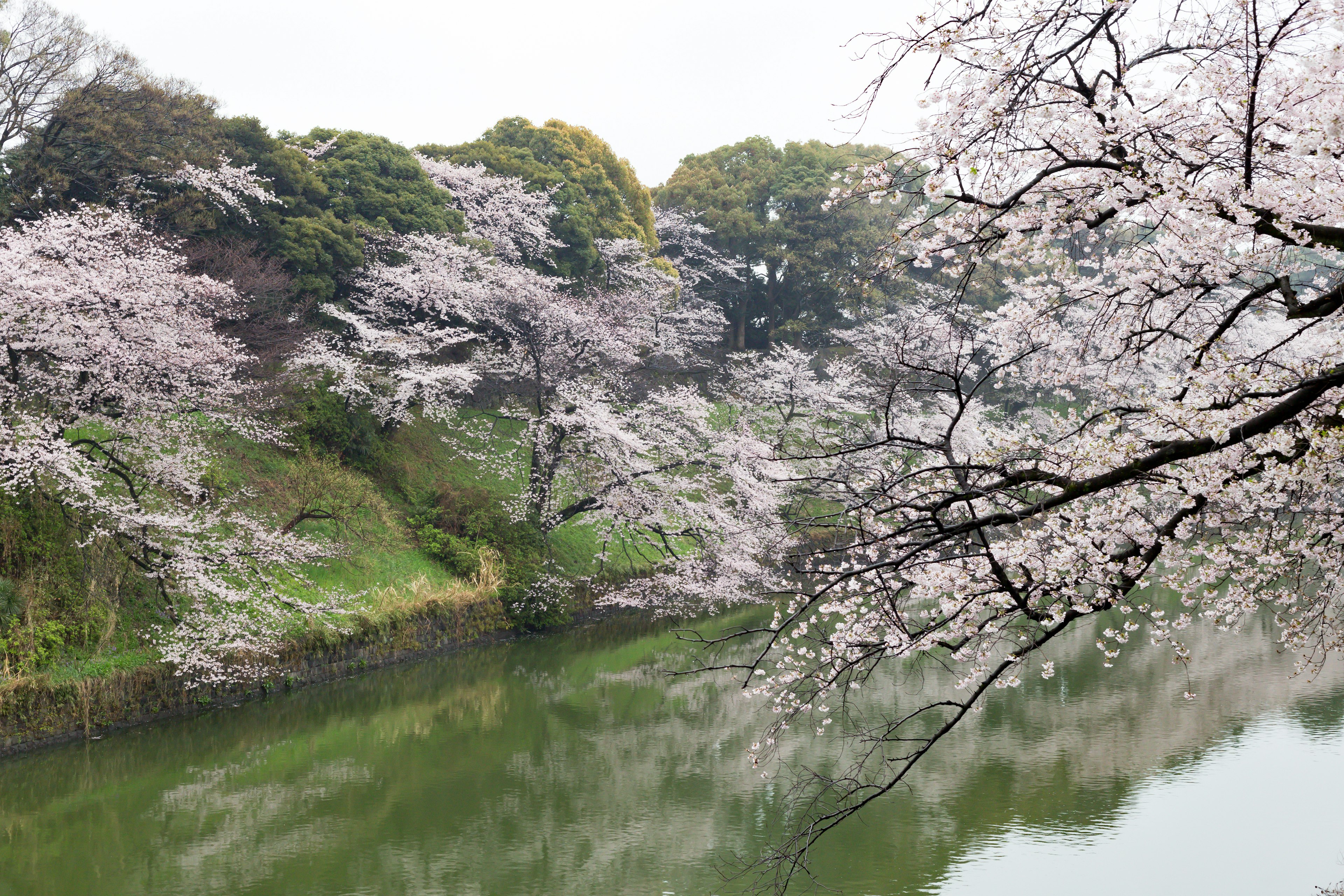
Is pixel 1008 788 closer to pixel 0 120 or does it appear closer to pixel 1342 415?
pixel 1342 415

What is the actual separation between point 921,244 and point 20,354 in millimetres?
8957

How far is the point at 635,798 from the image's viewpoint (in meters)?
7.68

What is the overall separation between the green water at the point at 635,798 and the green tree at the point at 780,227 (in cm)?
1562

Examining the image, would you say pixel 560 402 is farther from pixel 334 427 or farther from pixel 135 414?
pixel 135 414

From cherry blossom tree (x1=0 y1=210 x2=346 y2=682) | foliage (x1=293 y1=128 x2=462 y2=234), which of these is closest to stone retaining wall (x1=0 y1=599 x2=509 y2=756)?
cherry blossom tree (x1=0 y1=210 x2=346 y2=682)

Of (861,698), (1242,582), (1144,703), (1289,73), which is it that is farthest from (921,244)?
(1144,703)

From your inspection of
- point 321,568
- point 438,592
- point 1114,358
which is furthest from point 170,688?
point 1114,358

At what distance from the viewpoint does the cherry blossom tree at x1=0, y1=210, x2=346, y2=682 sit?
851cm

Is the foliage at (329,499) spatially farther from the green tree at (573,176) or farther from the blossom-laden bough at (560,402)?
the green tree at (573,176)

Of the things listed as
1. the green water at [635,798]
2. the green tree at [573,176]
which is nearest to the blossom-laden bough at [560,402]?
the green tree at [573,176]

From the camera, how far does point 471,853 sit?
21.6 feet

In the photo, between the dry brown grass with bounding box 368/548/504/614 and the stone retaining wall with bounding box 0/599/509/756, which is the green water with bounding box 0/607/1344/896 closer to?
the stone retaining wall with bounding box 0/599/509/756

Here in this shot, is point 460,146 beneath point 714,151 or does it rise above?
beneath

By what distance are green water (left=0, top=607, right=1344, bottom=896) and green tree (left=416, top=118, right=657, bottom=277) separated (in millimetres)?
10486
